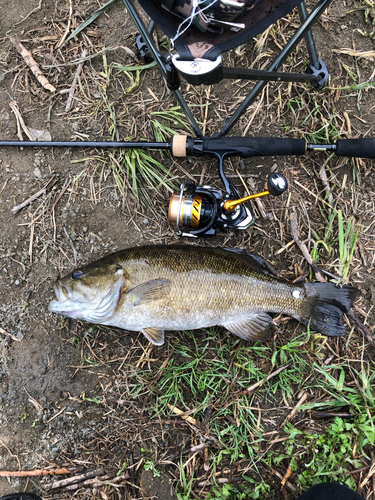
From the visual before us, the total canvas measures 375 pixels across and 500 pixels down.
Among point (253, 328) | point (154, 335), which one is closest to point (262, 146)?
point (253, 328)

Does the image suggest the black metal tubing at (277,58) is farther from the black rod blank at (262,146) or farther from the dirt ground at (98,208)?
the dirt ground at (98,208)

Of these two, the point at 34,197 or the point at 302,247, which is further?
the point at 34,197

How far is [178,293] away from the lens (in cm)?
274

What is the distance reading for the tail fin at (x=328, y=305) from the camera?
9.61 ft

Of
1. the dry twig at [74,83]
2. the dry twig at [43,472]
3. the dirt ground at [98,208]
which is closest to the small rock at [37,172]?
the dirt ground at [98,208]

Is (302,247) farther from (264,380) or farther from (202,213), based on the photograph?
(264,380)

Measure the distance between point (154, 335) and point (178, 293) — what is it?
0.45 m

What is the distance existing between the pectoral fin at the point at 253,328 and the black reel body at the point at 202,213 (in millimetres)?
822

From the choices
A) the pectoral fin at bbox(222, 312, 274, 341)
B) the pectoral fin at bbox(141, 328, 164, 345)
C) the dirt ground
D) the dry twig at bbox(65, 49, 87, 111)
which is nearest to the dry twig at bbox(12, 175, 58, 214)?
the dirt ground

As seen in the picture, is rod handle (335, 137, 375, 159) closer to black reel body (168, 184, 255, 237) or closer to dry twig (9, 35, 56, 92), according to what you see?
black reel body (168, 184, 255, 237)

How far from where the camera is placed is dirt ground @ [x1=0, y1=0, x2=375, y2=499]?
9.98ft

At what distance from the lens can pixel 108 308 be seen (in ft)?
9.07

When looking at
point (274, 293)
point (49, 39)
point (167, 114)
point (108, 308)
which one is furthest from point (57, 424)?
point (49, 39)

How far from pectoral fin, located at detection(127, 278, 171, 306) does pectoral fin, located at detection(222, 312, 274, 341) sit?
0.65 m
